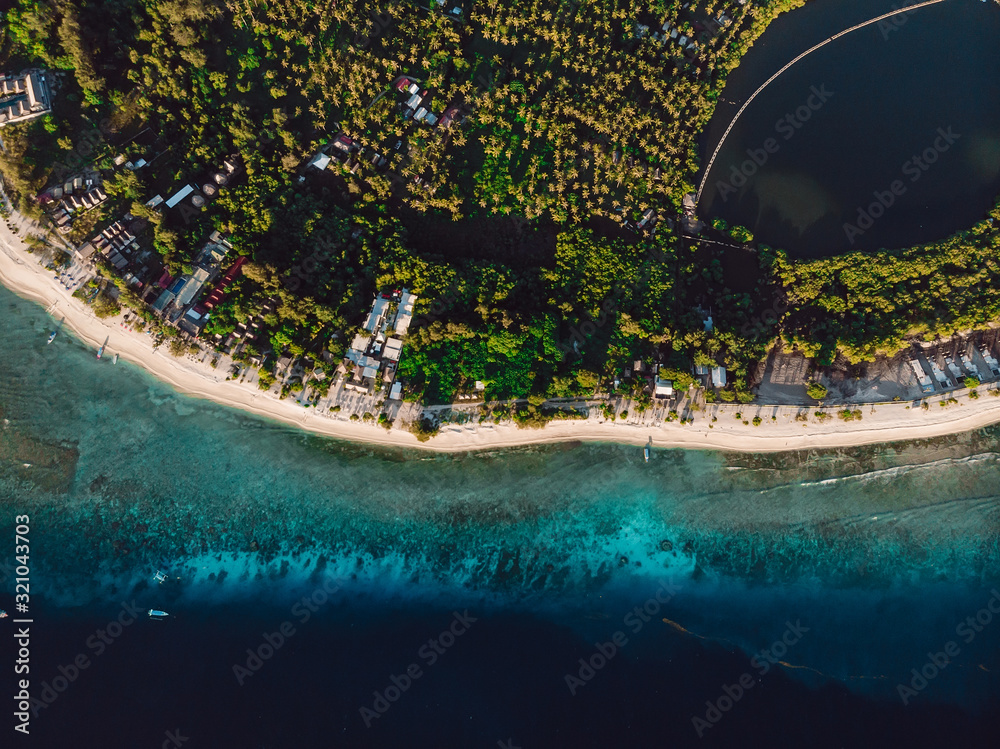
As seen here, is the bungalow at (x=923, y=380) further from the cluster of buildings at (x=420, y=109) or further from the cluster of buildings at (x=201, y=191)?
the cluster of buildings at (x=201, y=191)

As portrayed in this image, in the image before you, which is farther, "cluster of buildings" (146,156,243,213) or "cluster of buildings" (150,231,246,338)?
"cluster of buildings" (146,156,243,213)

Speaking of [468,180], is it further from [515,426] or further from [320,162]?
[515,426]

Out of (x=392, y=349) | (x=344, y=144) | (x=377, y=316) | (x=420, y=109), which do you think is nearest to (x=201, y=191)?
(x=344, y=144)

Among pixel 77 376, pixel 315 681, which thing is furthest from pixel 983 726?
pixel 77 376

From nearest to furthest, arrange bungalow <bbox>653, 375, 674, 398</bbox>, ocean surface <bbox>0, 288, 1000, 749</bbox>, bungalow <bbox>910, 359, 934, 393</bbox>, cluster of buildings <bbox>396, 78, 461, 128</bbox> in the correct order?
ocean surface <bbox>0, 288, 1000, 749</bbox> < bungalow <bbox>653, 375, 674, 398</bbox> < cluster of buildings <bbox>396, 78, 461, 128</bbox> < bungalow <bbox>910, 359, 934, 393</bbox>

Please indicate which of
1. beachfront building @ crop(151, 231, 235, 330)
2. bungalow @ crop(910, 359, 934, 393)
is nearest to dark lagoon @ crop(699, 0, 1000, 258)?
bungalow @ crop(910, 359, 934, 393)

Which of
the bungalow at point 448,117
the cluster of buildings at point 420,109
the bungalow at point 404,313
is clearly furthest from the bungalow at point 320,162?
the bungalow at point 404,313

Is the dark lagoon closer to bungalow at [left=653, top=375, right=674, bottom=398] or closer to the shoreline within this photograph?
the shoreline
